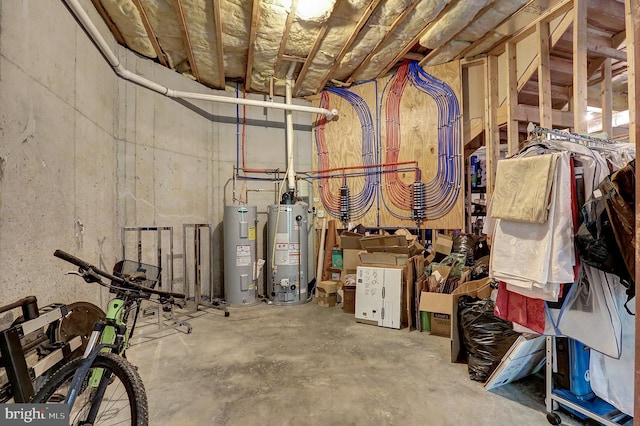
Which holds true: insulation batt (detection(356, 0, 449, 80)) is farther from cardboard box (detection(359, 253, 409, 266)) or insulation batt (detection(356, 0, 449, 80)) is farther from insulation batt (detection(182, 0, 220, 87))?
cardboard box (detection(359, 253, 409, 266))

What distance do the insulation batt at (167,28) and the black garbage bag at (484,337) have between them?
13.1ft

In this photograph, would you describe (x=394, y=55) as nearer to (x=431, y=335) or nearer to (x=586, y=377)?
(x=431, y=335)

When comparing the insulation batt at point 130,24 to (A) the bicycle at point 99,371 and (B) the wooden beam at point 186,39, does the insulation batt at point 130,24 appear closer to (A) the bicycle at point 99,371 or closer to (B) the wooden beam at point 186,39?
(B) the wooden beam at point 186,39

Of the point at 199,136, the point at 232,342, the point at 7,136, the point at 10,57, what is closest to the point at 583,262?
the point at 232,342

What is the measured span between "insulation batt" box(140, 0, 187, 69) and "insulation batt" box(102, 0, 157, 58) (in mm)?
119

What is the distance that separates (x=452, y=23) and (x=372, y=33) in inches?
33.9

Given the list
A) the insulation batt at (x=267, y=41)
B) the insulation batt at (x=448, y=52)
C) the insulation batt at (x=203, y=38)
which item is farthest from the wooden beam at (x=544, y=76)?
the insulation batt at (x=203, y=38)

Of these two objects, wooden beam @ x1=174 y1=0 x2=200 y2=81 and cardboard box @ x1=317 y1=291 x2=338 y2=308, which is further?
cardboard box @ x1=317 y1=291 x2=338 y2=308

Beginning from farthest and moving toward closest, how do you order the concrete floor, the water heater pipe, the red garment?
1. the water heater pipe
2. the concrete floor
3. the red garment

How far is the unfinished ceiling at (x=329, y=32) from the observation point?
10.1ft

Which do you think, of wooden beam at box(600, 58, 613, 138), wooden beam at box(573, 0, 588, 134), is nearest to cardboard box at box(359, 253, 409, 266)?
wooden beam at box(573, 0, 588, 134)

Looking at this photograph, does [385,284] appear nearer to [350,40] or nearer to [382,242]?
[382,242]

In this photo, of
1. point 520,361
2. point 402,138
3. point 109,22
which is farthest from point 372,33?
point 520,361

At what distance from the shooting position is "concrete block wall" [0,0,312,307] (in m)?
1.92
